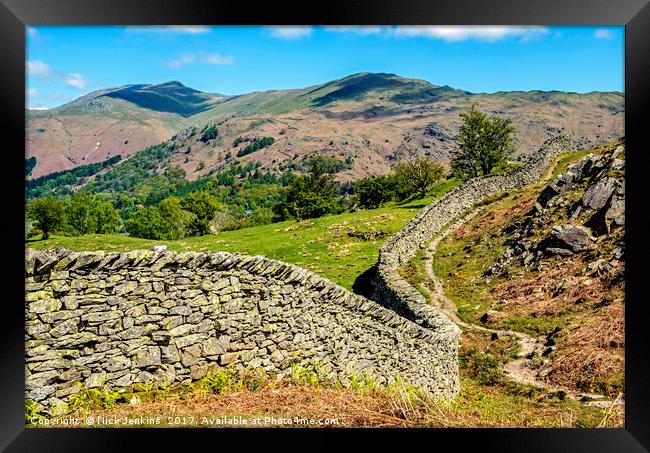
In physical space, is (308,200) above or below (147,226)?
above

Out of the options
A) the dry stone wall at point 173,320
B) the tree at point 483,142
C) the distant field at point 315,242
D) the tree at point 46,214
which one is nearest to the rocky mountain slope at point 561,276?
the distant field at point 315,242

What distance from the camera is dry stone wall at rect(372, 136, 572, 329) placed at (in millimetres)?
13469

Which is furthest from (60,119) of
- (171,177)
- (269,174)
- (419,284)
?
(419,284)

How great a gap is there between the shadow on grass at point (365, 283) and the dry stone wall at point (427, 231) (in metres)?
0.57

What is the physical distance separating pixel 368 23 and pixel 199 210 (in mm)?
59338

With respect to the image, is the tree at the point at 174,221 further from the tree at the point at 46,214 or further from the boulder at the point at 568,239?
the boulder at the point at 568,239

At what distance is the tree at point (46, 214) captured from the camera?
120 feet

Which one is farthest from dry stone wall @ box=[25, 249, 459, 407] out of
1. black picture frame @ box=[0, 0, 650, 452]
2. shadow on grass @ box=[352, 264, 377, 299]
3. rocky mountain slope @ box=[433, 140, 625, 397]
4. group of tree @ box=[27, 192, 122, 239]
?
group of tree @ box=[27, 192, 122, 239]

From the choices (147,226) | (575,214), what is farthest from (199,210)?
(575,214)

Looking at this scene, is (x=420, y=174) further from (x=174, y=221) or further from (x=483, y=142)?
(x=174, y=221)

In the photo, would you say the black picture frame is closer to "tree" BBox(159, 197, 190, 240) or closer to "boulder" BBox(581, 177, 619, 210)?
"boulder" BBox(581, 177, 619, 210)

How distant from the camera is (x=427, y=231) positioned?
1102 inches

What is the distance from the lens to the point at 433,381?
34.2 feet
